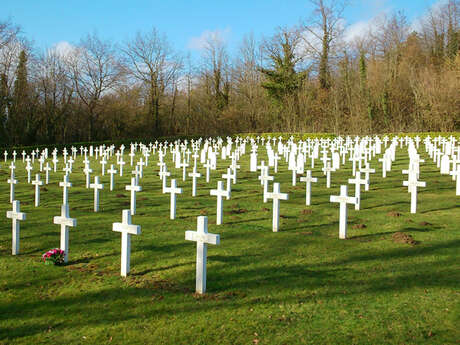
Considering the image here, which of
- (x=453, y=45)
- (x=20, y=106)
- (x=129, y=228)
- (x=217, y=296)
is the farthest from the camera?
(x=453, y=45)

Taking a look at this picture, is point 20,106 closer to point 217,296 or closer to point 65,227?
point 65,227

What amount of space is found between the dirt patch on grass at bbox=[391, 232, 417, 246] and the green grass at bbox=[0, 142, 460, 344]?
0.12 m

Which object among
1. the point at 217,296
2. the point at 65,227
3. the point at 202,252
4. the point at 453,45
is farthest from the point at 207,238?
the point at 453,45

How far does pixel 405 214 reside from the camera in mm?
10344

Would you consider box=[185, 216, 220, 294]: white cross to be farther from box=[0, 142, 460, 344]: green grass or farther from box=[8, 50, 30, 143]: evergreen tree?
box=[8, 50, 30, 143]: evergreen tree

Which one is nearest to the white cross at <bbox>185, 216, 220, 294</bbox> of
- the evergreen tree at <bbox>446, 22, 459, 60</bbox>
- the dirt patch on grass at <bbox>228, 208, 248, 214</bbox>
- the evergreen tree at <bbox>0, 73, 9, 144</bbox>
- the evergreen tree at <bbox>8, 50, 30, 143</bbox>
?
the dirt patch on grass at <bbox>228, 208, 248, 214</bbox>

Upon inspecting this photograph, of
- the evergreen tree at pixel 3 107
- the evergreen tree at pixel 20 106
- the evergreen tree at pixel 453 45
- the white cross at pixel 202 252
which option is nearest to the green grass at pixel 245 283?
the white cross at pixel 202 252

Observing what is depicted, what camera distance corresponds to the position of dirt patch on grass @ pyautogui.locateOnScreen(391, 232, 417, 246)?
7.77 metres

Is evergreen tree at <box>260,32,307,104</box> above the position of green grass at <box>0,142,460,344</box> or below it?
above

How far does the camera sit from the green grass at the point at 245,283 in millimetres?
4562

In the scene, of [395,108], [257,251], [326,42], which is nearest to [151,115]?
[326,42]

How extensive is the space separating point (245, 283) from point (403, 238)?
3.60 meters

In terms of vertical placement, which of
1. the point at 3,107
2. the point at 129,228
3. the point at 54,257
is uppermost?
the point at 3,107

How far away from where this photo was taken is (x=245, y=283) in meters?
5.90
